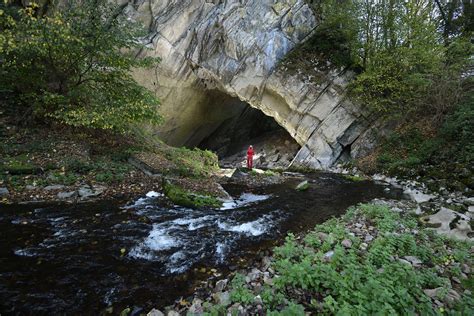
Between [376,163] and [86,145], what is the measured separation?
1471cm

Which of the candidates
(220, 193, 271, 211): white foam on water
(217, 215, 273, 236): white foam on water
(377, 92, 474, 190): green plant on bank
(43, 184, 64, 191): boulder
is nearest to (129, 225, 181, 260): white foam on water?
(217, 215, 273, 236): white foam on water

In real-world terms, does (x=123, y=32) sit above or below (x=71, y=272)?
above

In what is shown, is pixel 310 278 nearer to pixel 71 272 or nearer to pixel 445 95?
pixel 71 272

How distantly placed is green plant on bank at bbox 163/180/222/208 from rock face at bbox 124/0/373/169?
1236 cm

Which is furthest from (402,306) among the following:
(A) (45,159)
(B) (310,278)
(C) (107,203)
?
(A) (45,159)

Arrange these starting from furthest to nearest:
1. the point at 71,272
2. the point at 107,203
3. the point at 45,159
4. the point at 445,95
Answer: the point at 445,95, the point at 45,159, the point at 107,203, the point at 71,272

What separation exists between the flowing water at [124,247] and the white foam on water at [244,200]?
74 millimetres

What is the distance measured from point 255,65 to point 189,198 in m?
14.8

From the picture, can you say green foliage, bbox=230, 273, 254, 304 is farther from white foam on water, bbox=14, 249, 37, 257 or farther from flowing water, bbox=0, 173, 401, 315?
white foam on water, bbox=14, 249, 37, 257

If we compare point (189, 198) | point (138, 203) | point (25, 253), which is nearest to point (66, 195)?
point (138, 203)

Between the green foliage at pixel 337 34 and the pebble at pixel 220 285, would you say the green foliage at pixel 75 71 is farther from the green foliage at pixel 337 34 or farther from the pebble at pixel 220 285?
the green foliage at pixel 337 34

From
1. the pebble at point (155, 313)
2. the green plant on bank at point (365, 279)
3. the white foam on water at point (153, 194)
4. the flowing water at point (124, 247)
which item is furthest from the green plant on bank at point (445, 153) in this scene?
the pebble at point (155, 313)

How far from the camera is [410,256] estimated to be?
438cm

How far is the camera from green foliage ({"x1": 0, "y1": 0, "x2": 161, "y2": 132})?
30.0 ft
